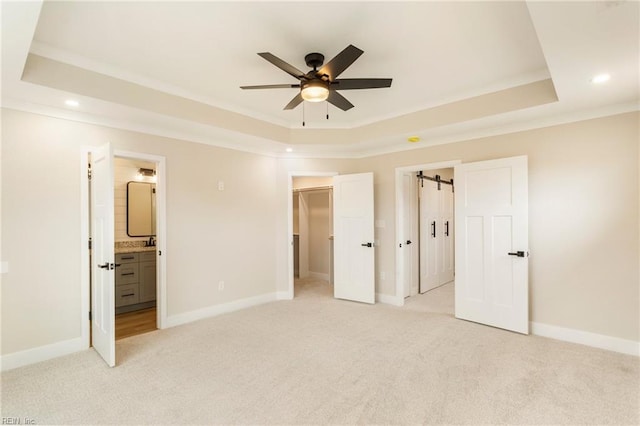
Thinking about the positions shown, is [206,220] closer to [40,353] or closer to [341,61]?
[40,353]

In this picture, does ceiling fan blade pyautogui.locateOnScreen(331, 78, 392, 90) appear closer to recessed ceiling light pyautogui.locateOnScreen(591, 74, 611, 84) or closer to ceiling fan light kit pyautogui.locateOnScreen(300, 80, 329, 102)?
ceiling fan light kit pyautogui.locateOnScreen(300, 80, 329, 102)

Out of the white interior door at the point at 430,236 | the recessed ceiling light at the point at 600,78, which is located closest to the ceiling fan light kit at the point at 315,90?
the recessed ceiling light at the point at 600,78

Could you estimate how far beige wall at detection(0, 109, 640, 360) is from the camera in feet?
9.71

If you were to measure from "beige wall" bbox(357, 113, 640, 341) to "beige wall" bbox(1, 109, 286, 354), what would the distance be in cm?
387

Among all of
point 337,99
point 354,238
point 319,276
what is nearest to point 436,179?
point 354,238

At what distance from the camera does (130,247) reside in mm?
4812

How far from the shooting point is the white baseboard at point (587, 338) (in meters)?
3.06

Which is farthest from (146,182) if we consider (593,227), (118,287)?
(593,227)

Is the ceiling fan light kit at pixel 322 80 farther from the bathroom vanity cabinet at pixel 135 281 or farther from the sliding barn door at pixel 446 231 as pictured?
the sliding barn door at pixel 446 231

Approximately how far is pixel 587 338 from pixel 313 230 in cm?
490

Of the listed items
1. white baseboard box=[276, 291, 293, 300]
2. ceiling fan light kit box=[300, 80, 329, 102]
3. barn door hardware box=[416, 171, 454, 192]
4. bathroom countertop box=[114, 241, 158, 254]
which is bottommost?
white baseboard box=[276, 291, 293, 300]

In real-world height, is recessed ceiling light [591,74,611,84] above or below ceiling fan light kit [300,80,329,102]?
above

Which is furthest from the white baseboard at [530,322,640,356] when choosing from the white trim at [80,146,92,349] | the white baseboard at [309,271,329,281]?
the white trim at [80,146,92,349]

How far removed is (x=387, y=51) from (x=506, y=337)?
328 cm
